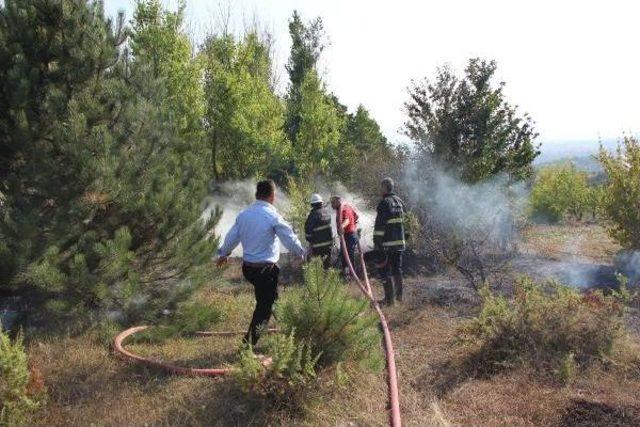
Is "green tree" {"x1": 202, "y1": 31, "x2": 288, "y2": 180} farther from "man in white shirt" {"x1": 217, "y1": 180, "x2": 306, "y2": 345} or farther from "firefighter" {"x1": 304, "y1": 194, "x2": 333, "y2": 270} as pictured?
"man in white shirt" {"x1": 217, "y1": 180, "x2": 306, "y2": 345}

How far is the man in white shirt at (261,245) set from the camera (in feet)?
Result: 17.7

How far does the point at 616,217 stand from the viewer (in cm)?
1069

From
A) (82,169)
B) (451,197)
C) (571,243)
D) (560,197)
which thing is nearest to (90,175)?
(82,169)

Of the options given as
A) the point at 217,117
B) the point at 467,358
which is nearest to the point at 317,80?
the point at 217,117

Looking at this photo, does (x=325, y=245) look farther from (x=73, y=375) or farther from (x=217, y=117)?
(x=217, y=117)

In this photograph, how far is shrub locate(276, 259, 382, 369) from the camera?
4461 millimetres

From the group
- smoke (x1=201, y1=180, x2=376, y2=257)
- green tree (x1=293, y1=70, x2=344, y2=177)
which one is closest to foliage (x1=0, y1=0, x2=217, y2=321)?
smoke (x1=201, y1=180, x2=376, y2=257)

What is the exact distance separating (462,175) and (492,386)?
25.9 feet

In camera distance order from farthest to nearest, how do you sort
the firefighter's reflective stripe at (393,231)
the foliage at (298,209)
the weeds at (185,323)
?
the foliage at (298,209) → the firefighter's reflective stripe at (393,231) → the weeds at (185,323)

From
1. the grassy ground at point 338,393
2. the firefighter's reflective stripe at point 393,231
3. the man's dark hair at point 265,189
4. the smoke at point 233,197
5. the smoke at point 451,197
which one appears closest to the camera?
the grassy ground at point 338,393

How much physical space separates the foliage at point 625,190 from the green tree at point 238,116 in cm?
866

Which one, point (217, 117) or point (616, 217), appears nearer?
point (616, 217)

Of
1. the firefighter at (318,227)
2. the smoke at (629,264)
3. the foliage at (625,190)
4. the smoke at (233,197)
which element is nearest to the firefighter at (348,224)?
the firefighter at (318,227)

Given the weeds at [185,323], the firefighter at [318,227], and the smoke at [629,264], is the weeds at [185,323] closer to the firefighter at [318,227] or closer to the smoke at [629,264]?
the firefighter at [318,227]
